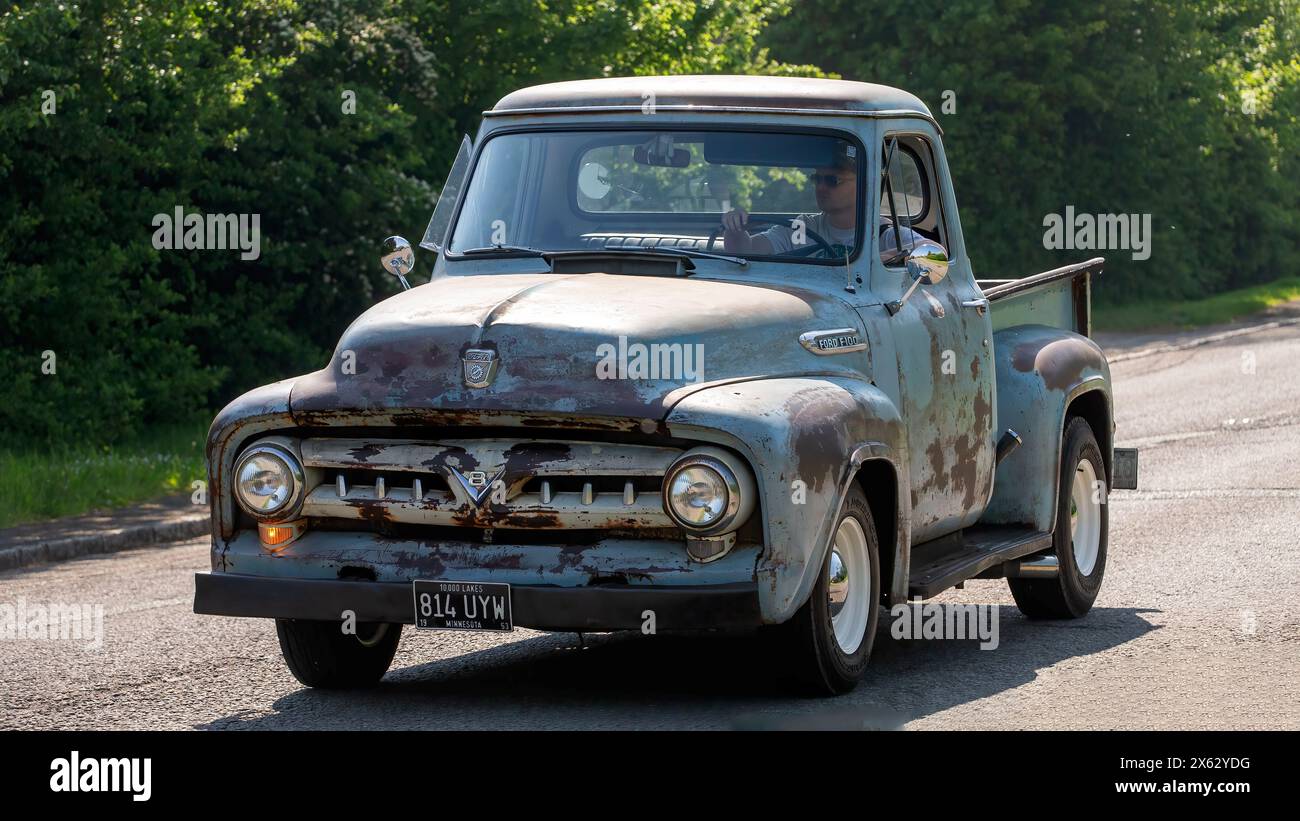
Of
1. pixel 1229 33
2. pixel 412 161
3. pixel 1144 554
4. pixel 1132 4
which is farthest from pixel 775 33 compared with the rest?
pixel 1144 554

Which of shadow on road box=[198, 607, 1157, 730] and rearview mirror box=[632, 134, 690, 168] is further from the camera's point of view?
rearview mirror box=[632, 134, 690, 168]

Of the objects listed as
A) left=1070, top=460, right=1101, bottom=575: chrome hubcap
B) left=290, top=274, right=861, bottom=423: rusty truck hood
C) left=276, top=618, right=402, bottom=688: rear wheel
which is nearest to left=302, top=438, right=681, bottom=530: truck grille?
left=290, top=274, right=861, bottom=423: rusty truck hood

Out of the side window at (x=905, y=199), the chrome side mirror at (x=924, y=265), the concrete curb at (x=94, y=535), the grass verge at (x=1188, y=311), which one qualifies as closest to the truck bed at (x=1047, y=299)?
the side window at (x=905, y=199)

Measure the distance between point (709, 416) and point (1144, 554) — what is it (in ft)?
18.2

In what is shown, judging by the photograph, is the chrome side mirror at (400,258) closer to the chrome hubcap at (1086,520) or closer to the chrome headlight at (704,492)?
the chrome headlight at (704,492)

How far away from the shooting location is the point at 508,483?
6.74m

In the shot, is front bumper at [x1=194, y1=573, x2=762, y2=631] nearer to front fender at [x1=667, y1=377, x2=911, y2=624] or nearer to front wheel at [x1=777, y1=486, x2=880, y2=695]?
front fender at [x1=667, y1=377, x2=911, y2=624]

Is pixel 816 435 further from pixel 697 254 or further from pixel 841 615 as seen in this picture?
pixel 697 254

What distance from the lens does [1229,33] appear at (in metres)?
41.8

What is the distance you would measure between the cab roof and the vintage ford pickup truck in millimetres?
16

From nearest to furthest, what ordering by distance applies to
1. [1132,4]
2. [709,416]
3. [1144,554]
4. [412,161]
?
[709,416], [1144,554], [412,161], [1132,4]

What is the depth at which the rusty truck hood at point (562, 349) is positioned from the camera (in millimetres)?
6738

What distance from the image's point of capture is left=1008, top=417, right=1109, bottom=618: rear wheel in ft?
30.8

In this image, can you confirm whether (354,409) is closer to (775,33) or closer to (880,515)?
(880,515)
